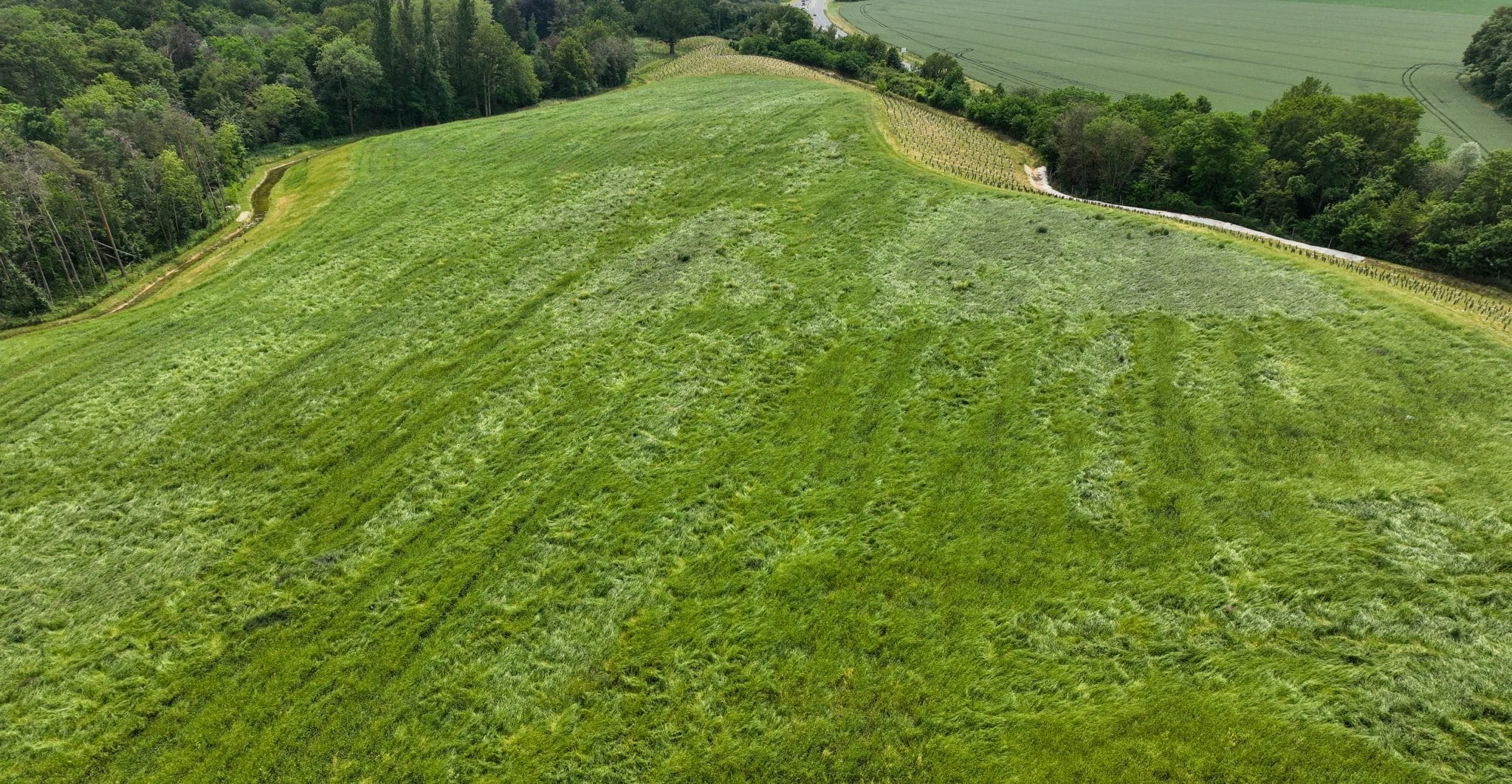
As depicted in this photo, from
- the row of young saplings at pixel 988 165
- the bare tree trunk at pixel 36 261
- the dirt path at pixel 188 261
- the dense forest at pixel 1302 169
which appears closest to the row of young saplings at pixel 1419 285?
the row of young saplings at pixel 988 165

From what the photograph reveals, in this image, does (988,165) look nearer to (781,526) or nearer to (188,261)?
(781,526)

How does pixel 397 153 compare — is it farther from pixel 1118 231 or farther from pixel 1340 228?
pixel 1340 228

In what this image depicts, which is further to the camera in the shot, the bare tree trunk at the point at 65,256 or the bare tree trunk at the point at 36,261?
the bare tree trunk at the point at 65,256

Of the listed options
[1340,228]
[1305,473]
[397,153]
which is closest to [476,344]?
[1305,473]

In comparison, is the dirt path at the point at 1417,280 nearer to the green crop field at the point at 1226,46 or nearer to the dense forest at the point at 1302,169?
the dense forest at the point at 1302,169

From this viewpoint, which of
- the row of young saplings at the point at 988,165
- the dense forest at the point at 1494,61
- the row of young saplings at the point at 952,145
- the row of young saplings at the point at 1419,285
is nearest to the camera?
the row of young saplings at the point at 1419,285

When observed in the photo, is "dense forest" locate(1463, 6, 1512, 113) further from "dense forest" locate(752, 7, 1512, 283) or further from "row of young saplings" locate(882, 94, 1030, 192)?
"row of young saplings" locate(882, 94, 1030, 192)

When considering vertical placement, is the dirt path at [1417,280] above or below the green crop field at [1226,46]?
below
